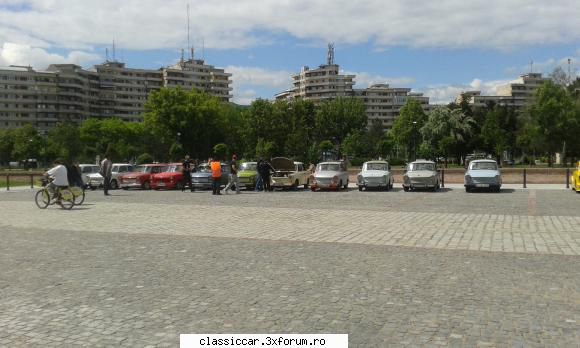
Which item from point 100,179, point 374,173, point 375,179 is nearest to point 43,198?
point 100,179

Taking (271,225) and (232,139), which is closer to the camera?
(271,225)

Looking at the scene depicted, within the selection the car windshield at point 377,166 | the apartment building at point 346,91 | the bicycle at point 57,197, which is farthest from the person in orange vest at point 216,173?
the apartment building at point 346,91

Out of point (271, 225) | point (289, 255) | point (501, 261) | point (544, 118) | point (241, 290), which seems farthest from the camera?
point (544, 118)

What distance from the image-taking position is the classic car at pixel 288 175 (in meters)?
30.6

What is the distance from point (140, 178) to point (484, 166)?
19.5 metres

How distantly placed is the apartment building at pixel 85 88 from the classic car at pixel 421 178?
9921 centimetres

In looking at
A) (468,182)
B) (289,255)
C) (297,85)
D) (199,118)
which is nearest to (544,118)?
(468,182)

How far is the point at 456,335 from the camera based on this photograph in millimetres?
5152

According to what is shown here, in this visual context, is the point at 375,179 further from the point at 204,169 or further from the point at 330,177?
the point at 204,169

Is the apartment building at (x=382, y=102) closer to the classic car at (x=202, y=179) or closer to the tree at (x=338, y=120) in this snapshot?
the tree at (x=338, y=120)

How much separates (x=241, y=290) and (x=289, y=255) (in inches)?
103

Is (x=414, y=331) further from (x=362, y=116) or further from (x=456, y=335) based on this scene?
Answer: (x=362, y=116)

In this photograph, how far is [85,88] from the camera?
141 metres

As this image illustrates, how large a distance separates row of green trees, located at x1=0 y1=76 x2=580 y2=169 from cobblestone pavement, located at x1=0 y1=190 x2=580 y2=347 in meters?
47.0
